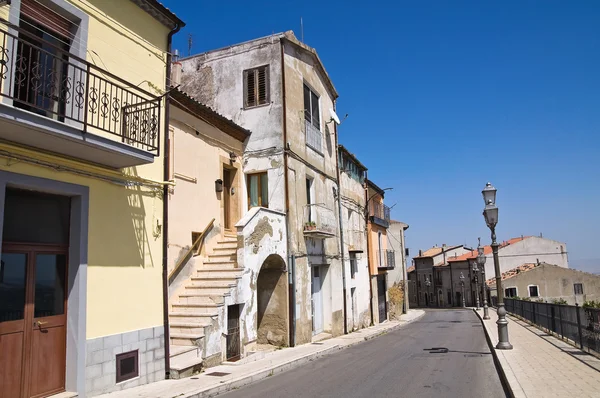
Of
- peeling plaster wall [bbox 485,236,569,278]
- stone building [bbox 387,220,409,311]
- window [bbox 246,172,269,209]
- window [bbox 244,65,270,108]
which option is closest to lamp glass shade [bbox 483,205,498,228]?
window [bbox 246,172,269,209]

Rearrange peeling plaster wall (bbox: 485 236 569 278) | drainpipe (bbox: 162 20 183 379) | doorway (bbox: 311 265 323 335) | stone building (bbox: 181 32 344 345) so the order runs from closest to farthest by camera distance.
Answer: drainpipe (bbox: 162 20 183 379), stone building (bbox: 181 32 344 345), doorway (bbox: 311 265 323 335), peeling plaster wall (bbox: 485 236 569 278)

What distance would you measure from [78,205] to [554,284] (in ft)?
175

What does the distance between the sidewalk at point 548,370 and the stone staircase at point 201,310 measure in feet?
19.9

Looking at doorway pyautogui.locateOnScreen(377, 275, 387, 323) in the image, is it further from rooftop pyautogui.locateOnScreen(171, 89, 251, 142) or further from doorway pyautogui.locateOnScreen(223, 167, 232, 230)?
rooftop pyautogui.locateOnScreen(171, 89, 251, 142)

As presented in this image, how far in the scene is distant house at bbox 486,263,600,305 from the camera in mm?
49219

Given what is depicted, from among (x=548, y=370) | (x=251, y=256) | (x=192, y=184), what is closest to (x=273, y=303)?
(x=251, y=256)

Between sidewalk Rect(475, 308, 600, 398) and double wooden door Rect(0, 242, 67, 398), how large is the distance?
7108 millimetres

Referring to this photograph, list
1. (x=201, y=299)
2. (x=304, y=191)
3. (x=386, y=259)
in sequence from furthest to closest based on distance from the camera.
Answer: (x=386, y=259), (x=304, y=191), (x=201, y=299)

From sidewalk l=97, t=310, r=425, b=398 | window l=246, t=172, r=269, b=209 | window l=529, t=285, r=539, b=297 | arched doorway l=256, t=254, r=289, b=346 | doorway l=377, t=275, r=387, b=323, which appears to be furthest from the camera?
window l=529, t=285, r=539, b=297

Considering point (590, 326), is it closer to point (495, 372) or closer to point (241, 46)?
point (495, 372)

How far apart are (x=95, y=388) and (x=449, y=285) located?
216 feet

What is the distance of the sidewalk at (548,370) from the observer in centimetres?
716

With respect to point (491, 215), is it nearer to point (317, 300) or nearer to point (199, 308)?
point (317, 300)

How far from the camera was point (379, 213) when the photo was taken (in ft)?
103
